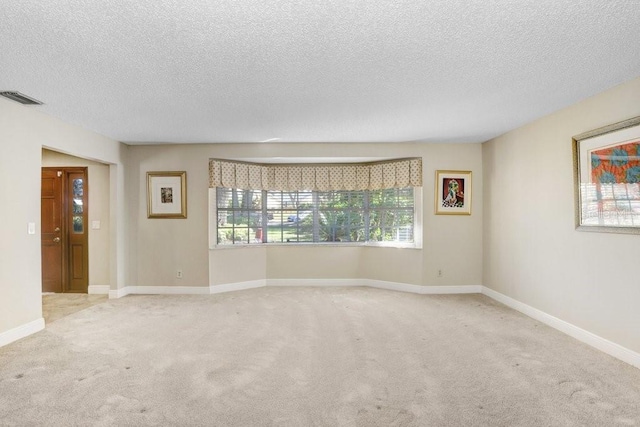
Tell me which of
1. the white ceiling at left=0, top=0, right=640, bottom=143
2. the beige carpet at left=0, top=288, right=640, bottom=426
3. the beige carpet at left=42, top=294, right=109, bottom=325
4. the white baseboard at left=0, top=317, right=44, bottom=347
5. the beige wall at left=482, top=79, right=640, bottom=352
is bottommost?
the beige carpet at left=0, top=288, right=640, bottom=426

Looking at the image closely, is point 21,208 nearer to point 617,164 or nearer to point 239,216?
point 239,216

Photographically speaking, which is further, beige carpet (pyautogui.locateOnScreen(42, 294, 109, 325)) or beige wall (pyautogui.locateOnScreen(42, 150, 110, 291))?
beige wall (pyautogui.locateOnScreen(42, 150, 110, 291))

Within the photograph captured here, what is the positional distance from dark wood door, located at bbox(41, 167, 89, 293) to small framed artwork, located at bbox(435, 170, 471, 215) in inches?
215

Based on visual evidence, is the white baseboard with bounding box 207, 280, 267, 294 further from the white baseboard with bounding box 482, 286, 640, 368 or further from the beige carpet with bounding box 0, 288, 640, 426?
the white baseboard with bounding box 482, 286, 640, 368

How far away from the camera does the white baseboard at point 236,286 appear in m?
5.71

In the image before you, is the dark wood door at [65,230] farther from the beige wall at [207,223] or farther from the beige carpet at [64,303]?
the beige wall at [207,223]

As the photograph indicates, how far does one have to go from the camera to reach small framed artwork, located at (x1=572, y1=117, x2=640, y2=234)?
10.0 feet

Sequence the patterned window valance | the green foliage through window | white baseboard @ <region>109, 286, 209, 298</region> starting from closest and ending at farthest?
1. white baseboard @ <region>109, 286, 209, 298</region>
2. the patterned window valance
3. the green foliage through window

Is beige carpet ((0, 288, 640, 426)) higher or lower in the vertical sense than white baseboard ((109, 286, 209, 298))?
lower

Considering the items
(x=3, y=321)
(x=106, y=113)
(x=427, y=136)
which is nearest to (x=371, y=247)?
(x=427, y=136)

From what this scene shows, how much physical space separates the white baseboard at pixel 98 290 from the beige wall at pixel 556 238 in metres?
5.84

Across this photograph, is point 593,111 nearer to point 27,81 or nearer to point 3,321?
point 27,81

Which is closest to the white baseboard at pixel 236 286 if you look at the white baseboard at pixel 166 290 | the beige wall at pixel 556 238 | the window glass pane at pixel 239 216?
the white baseboard at pixel 166 290

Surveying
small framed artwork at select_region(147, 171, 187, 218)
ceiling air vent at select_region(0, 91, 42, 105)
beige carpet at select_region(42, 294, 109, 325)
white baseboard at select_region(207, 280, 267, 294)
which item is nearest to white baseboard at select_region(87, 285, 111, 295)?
beige carpet at select_region(42, 294, 109, 325)
